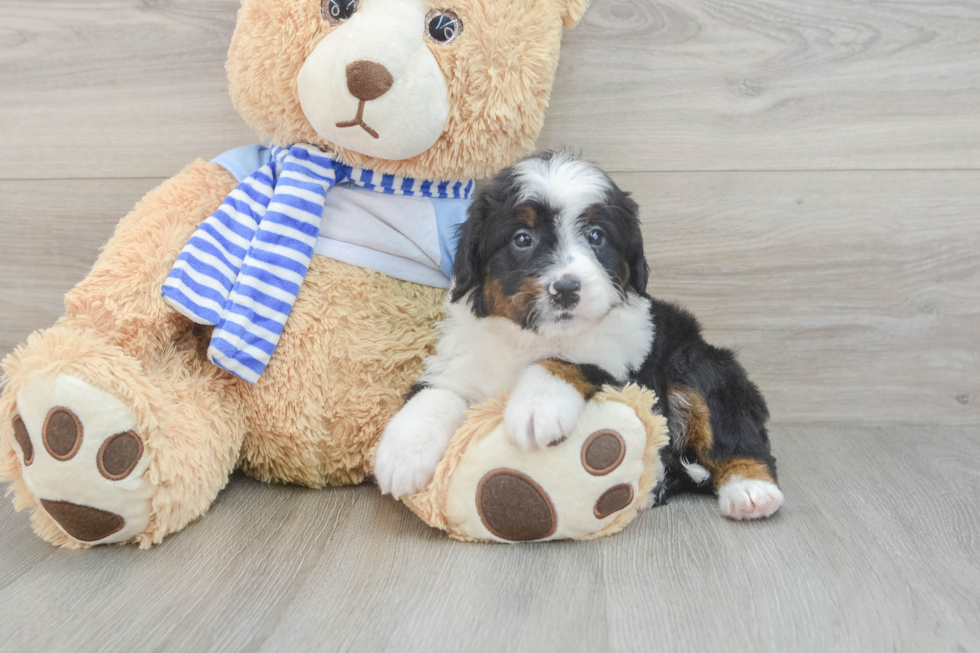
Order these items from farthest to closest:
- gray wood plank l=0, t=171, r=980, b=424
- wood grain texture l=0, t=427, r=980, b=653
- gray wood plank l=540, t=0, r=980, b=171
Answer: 1. gray wood plank l=0, t=171, r=980, b=424
2. gray wood plank l=540, t=0, r=980, b=171
3. wood grain texture l=0, t=427, r=980, b=653

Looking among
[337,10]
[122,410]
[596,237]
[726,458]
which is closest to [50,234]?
[122,410]

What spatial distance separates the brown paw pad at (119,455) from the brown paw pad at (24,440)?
0.13 metres

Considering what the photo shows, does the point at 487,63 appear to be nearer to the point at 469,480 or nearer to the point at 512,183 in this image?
the point at 512,183

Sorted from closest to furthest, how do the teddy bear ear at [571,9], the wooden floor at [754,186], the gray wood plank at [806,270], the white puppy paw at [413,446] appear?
the white puppy paw at [413,446] < the teddy bear ear at [571,9] < the wooden floor at [754,186] < the gray wood plank at [806,270]

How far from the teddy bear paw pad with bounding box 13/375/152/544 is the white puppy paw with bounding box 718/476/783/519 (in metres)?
1.23

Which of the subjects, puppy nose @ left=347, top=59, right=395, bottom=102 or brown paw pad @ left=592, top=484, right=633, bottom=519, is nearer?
brown paw pad @ left=592, top=484, right=633, bottom=519

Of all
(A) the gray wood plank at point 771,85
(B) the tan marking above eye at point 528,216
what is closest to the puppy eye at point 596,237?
(B) the tan marking above eye at point 528,216

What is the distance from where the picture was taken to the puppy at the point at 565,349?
1.49m

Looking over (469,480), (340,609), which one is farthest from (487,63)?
(340,609)

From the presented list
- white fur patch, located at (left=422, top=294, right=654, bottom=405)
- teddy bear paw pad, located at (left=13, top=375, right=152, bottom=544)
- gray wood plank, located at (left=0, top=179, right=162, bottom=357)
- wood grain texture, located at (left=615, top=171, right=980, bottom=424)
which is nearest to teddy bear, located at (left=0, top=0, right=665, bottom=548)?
teddy bear paw pad, located at (left=13, top=375, right=152, bottom=544)

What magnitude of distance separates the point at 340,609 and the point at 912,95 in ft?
6.76

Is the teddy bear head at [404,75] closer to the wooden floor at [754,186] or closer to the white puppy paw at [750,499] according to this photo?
the wooden floor at [754,186]

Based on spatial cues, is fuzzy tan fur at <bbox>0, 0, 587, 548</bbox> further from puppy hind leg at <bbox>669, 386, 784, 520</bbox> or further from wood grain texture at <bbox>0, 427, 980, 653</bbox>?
puppy hind leg at <bbox>669, 386, 784, 520</bbox>

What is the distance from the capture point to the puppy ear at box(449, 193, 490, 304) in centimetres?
161
